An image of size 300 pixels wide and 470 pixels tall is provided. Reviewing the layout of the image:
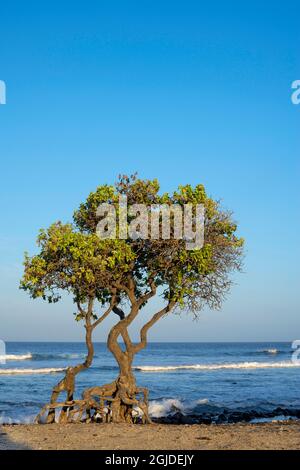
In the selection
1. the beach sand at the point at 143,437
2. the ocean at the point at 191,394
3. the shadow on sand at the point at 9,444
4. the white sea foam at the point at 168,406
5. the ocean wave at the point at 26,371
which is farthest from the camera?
the ocean wave at the point at 26,371

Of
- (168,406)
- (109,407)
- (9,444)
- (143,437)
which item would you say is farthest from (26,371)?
(143,437)

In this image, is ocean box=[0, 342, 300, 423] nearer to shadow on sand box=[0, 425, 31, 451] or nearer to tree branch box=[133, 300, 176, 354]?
tree branch box=[133, 300, 176, 354]

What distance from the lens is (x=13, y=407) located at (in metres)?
32.4

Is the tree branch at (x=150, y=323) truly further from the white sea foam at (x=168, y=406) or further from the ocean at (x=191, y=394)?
A: the white sea foam at (x=168, y=406)

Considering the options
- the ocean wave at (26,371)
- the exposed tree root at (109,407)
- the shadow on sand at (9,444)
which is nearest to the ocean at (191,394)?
the ocean wave at (26,371)

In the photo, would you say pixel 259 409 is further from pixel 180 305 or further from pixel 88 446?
→ pixel 88 446

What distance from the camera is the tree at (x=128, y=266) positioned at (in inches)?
753

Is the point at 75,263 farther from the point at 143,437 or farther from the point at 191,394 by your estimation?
the point at 191,394

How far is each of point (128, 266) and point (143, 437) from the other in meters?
6.12

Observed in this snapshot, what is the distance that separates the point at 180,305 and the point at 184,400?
17996 mm

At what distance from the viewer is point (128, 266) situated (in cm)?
1952

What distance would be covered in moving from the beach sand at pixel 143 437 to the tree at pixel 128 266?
2638 millimetres
